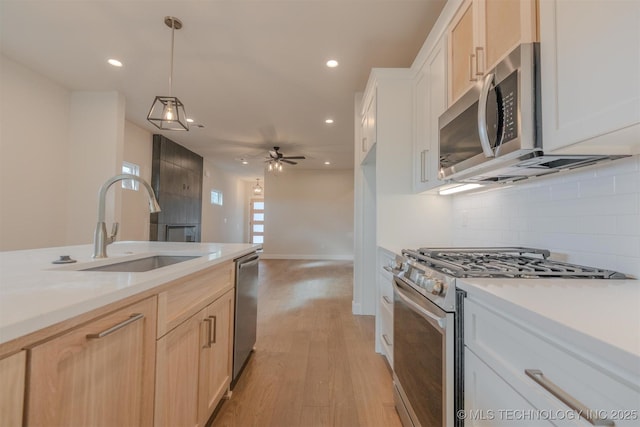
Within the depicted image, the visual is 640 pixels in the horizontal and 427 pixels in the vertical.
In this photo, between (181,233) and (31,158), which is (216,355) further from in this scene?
(181,233)

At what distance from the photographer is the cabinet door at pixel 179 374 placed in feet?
3.37

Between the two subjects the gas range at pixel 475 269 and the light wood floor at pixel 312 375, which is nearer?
the gas range at pixel 475 269

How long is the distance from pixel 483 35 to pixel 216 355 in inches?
83.7

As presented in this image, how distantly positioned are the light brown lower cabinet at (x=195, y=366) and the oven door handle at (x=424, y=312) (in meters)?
1.00

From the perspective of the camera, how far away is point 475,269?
3.69ft

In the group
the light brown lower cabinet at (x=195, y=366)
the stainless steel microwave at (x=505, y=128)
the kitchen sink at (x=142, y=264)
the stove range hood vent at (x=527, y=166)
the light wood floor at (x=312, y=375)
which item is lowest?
the light wood floor at (x=312, y=375)

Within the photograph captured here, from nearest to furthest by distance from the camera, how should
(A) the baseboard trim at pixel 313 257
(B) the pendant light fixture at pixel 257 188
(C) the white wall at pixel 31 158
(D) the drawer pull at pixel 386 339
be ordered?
(D) the drawer pull at pixel 386 339 → (C) the white wall at pixel 31 158 → (A) the baseboard trim at pixel 313 257 → (B) the pendant light fixture at pixel 257 188

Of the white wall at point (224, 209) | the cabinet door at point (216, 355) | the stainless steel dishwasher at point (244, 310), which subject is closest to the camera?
the cabinet door at point (216, 355)

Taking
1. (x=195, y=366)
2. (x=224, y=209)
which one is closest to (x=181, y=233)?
(x=224, y=209)

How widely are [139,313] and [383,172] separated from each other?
2.02 metres

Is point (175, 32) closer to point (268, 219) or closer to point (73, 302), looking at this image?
point (73, 302)

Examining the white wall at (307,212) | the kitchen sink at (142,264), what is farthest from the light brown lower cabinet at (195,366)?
the white wall at (307,212)

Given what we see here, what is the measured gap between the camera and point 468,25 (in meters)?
1.56

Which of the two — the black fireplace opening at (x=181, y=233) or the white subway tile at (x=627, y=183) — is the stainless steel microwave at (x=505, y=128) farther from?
the black fireplace opening at (x=181, y=233)
